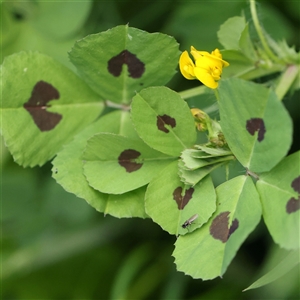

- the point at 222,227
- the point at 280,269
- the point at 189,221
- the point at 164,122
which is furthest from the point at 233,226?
the point at 164,122

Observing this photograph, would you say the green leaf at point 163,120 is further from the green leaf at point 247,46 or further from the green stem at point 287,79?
the green stem at point 287,79

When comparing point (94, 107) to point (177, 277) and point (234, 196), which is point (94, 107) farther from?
point (177, 277)

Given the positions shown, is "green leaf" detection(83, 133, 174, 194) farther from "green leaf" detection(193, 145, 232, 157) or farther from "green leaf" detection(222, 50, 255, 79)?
"green leaf" detection(222, 50, 255, 79)

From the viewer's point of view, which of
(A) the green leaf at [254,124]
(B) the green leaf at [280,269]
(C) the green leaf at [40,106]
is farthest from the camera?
(C) the green leaf at [40,106]

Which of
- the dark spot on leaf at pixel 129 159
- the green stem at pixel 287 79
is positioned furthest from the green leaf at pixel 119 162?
the green stem at pixel 287 79

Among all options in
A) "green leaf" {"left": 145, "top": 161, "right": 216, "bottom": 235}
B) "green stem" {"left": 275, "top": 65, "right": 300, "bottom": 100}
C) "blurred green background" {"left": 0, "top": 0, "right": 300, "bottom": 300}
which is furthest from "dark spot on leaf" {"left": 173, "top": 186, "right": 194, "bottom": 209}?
"blurred green background" {"left": 0, "top": 0, "right": 300, "bottom": 300}

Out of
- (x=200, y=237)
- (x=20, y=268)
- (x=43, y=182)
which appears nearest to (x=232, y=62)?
(x=200, y=237)
